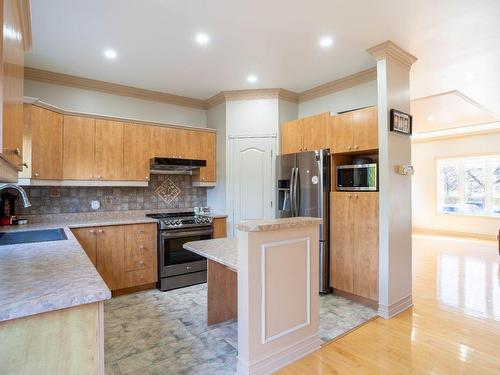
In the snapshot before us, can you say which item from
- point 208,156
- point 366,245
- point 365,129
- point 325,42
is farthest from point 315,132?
point 208,156

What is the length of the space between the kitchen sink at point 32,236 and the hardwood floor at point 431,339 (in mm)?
2166

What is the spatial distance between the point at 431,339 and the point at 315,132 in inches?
96.9

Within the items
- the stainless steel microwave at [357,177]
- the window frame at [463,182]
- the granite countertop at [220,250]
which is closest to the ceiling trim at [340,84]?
the stainless steel microwave at [357,177]

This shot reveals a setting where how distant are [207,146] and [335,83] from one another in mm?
2044

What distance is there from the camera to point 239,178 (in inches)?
170

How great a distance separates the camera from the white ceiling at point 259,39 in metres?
2.34

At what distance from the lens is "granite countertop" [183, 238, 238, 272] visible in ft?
6.79

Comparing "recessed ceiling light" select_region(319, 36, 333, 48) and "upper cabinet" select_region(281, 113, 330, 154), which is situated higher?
"recessed ceiling light" select_region(319, 36, 333, 48)

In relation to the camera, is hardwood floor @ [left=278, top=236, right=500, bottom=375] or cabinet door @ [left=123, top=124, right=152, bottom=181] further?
cabinet door @ [left=123, top=124, right=152, bottom=181]

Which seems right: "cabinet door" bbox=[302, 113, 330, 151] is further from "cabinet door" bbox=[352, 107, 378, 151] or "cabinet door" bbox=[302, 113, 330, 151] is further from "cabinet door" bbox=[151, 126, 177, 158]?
"cabinet door" bbox=[151, 126, 177, 158]

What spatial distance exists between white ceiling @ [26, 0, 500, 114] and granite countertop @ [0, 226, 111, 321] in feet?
6.37

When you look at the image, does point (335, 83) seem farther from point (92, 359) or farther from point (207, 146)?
point (92, 359)

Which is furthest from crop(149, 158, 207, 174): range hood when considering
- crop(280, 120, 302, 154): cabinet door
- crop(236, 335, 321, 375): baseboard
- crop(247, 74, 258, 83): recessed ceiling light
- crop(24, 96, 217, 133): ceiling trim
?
crop(236, 335, 321, 375): baseboard

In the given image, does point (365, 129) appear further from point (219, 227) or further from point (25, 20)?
point (25, 20)
